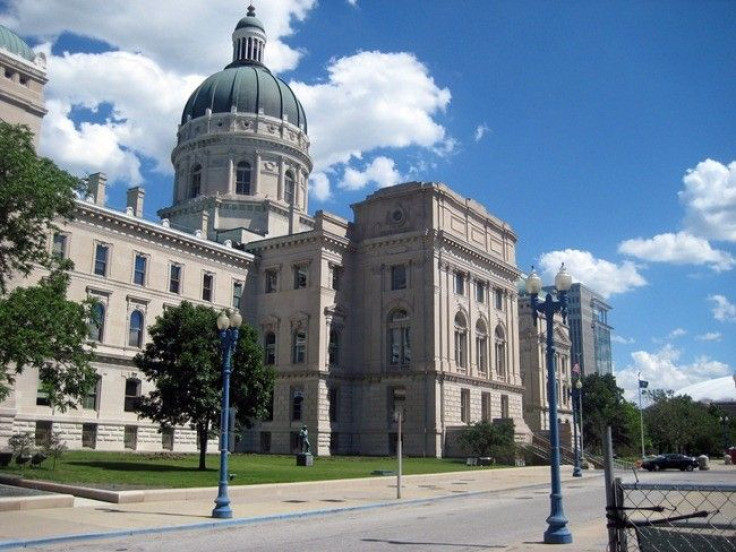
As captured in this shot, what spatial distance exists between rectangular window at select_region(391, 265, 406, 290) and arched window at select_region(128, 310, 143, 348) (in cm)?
2012

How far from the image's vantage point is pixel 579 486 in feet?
113

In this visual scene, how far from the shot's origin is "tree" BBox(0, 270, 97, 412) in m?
25.4

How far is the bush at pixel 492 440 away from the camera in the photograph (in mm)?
51500

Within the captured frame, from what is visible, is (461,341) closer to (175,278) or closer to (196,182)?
(175,278)

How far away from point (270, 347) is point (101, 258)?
1686 cm

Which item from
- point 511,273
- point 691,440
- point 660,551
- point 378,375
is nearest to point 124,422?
point 378,375

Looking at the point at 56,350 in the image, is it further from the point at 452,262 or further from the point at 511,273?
the point at 511,273

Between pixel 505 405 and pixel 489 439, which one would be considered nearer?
pixel 489 439

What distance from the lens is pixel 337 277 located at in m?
62.2

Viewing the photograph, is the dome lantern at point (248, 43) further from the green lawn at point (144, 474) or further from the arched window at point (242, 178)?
the green lawn at point (144, 474)

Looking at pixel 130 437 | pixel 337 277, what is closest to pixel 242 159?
pixel 337 277

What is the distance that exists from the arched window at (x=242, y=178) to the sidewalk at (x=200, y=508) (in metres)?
47.4

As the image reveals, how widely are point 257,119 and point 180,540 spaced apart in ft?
214

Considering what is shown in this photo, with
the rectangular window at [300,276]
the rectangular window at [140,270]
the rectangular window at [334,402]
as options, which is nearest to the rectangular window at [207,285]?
the rectangular window at [140,270]
